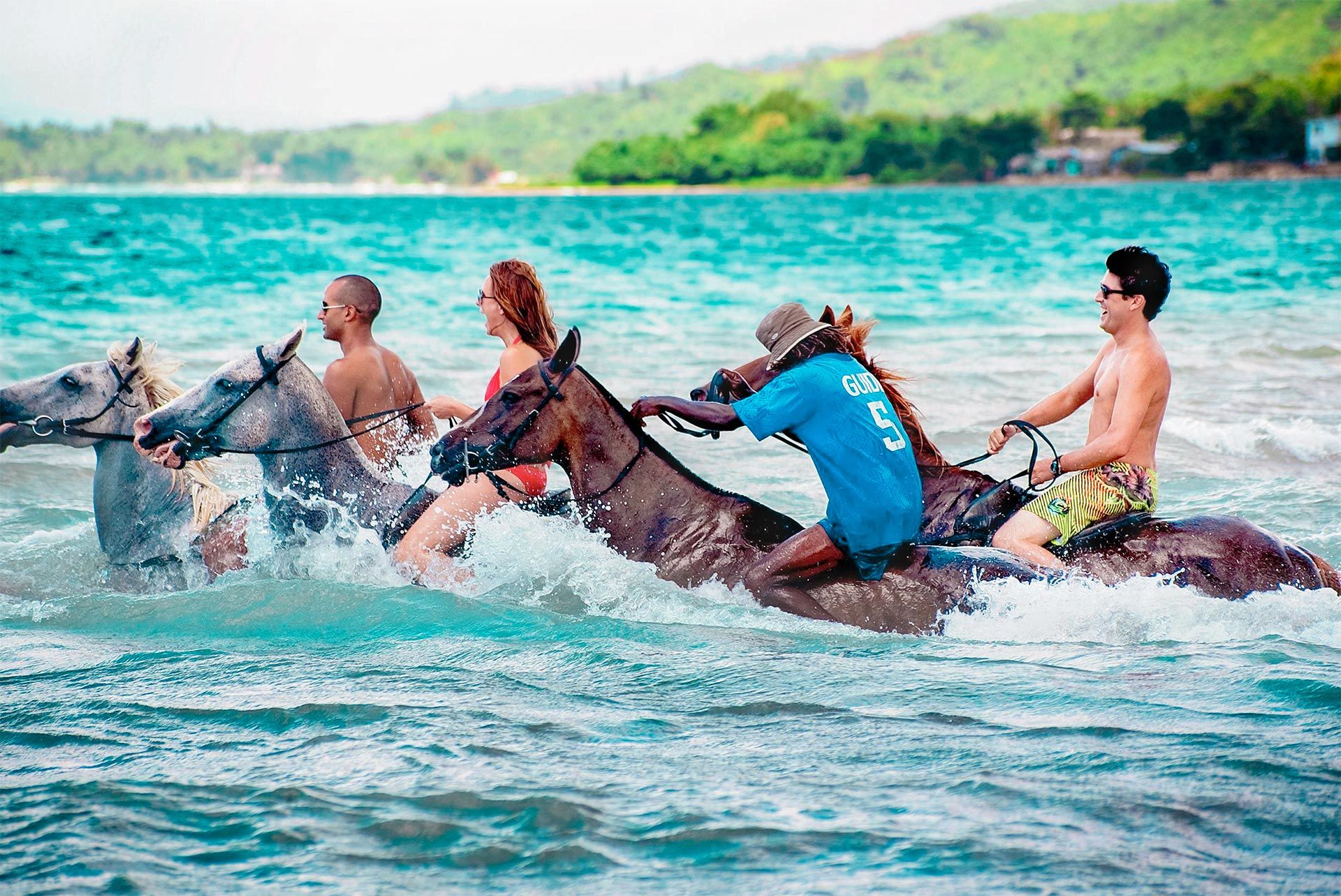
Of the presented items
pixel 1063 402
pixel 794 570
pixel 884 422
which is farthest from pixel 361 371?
pixel 1063 402

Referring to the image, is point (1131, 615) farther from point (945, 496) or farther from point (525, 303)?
point (525, 303)

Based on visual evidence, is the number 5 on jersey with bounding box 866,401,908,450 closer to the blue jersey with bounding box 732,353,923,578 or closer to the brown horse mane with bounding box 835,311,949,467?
the blue jersey with bounding box 732,353,923,578

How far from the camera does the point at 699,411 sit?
6.21 meters

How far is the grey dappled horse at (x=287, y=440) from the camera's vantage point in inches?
262

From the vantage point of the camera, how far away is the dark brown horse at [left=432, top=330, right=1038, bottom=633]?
6406 millimetres

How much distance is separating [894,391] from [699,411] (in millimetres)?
1196

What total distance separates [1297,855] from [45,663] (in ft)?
17.0

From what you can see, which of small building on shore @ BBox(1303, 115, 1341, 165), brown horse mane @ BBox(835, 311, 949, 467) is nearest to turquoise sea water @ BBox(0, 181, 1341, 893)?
brown horse mane @ BBox(835, 311, 949, 467)

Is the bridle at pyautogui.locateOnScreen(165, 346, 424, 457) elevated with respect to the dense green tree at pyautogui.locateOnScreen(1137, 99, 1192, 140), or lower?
lower

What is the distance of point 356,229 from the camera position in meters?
58.6

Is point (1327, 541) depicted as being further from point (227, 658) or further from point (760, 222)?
point (760, 222)

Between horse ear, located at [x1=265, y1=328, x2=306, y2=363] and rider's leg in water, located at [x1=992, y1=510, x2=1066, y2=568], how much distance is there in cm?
362

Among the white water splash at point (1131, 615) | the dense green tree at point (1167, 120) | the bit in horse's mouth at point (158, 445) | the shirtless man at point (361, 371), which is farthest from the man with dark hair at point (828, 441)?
the dense green tree at point (1167, 120)

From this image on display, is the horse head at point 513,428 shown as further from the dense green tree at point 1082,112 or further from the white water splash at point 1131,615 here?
the dense green tree at point 1082,112
